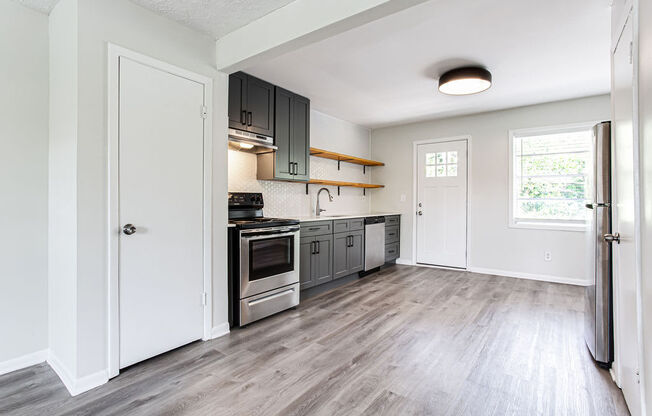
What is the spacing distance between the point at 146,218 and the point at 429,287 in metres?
3.39

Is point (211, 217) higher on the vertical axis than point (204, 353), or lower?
higher

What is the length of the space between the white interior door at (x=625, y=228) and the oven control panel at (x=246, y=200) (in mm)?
3010

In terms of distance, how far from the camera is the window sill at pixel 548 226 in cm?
432

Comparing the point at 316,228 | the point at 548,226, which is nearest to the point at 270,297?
the point at 316,228

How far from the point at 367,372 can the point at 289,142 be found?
8.69 ft

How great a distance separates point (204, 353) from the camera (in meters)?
2.36

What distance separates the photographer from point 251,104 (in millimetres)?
3316

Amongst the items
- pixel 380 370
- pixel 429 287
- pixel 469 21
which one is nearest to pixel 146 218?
pixel 380 370

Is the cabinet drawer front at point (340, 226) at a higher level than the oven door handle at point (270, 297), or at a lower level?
higher

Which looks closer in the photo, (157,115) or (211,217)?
(157,115)

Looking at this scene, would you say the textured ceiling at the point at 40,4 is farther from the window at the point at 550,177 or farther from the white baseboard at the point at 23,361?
Answer: the window at the point at 550,177

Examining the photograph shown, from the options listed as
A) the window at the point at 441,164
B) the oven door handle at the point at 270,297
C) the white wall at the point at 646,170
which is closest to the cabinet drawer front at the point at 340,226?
the oven door handle at the point at 270,297

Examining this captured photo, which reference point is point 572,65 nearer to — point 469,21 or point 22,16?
point 469,21

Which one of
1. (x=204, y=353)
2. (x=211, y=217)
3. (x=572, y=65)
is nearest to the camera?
(x=204, y=353)
